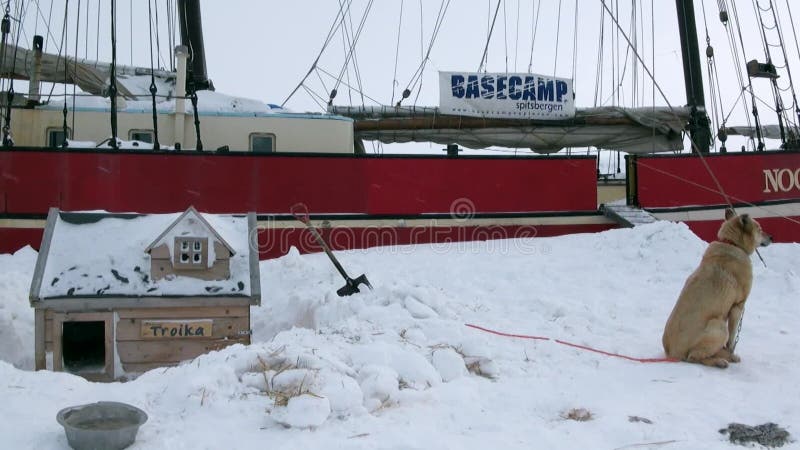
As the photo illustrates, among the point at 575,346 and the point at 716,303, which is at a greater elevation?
the point at 716,303

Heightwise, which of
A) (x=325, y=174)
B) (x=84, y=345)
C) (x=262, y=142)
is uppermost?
(x=262, y=142)

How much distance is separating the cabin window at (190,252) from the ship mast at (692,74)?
1107cm

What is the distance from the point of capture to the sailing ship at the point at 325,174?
10727 mm

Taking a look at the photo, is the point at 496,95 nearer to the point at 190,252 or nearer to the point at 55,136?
the point at 55,136

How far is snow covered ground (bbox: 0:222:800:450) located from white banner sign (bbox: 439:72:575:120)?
6182 mm

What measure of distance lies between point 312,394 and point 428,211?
313 inches

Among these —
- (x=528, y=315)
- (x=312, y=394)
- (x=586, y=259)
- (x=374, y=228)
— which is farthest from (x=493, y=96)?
(x=312, y=394)

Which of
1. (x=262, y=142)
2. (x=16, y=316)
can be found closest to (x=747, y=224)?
(x=16, y=316)

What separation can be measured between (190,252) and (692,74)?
40.3ft

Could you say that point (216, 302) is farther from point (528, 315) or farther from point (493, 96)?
point (493, 96)

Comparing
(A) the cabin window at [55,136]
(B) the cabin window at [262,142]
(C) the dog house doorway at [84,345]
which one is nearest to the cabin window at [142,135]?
(A) the cabin window at [55,136]

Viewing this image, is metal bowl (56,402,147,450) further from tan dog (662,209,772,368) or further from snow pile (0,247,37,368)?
snow pile (0,247,37,368)

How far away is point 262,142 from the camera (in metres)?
12.3

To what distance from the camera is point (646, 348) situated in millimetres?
6039
